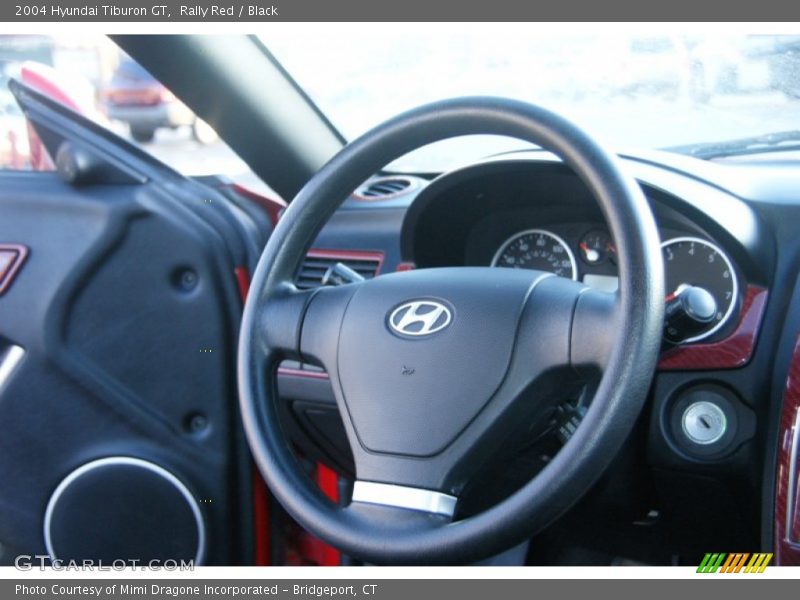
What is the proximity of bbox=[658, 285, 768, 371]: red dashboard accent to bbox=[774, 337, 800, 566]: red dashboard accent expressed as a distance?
7cm

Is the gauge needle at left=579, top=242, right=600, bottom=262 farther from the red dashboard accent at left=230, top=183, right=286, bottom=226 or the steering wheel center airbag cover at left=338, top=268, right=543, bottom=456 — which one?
the red dashboard accent at left=230, top=183, right=286, bottom=226

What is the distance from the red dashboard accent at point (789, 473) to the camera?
1.30 metres

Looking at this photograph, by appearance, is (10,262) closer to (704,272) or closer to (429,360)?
(429,360)

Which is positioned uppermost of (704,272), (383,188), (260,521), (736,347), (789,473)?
(383,188)

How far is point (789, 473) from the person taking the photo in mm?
1309

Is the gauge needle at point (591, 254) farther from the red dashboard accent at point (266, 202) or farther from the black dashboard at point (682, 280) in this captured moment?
the red dashboard accent at point (266, 202)

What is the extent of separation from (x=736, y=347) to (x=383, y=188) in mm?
838

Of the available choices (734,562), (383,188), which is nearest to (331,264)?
(383,188)

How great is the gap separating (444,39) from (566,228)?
1.50 feet

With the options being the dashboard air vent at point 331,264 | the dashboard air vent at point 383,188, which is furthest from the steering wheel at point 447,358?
the dashboard air vent at point 383,188

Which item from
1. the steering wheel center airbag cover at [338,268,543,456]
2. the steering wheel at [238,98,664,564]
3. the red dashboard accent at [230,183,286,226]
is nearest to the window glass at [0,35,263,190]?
the red dashboard accent at [230,183,286,226]

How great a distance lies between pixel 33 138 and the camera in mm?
1846

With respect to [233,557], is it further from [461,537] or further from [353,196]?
[461,537]

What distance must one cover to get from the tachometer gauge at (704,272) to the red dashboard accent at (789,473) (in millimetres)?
118
